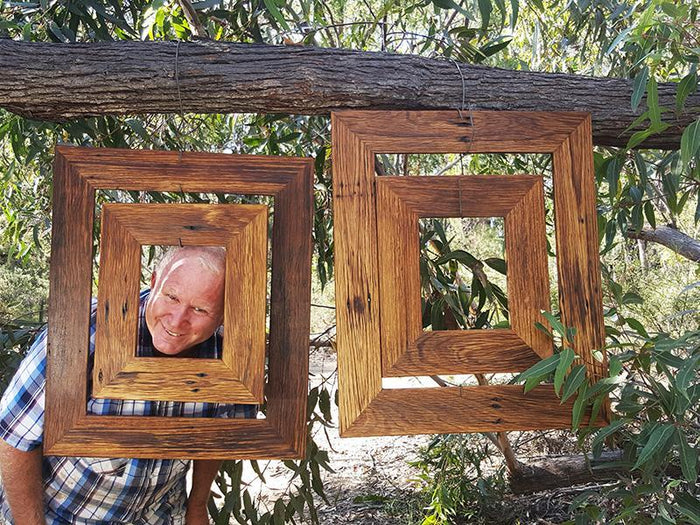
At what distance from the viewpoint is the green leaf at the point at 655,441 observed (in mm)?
1267

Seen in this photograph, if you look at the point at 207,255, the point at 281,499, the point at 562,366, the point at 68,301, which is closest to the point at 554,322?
the point at 562,366

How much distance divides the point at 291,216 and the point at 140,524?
0.87m

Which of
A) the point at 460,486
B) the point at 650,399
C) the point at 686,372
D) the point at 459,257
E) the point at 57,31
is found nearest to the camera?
the point at 686,372

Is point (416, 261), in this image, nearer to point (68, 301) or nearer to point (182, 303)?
point (182, 303)

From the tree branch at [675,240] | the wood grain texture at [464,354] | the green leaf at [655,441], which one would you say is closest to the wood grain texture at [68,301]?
the wood grain texture at [464,354]

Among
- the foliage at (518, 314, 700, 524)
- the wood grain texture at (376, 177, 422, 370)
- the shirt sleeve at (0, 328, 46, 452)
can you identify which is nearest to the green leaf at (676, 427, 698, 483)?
the foliage at (518, 314, 700, 524)

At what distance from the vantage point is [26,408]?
148 cm

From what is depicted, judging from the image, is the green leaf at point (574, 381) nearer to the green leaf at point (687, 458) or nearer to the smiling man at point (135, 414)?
the green leaf at point (687, 458)

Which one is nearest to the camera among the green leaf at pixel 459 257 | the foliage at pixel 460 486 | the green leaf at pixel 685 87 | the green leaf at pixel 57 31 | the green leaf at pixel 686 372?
the green leaf at pixel 686 372

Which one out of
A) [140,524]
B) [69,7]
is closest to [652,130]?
[140,524]

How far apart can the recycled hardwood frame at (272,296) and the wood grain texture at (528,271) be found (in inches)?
15.4

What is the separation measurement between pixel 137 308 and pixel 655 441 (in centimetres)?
96

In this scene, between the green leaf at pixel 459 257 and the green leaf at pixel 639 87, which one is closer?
the green leaf at pixel 639 87

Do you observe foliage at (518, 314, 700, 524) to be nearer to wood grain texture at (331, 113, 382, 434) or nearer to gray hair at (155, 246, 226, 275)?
wood grain texture at (331, 113, 382, 434)
